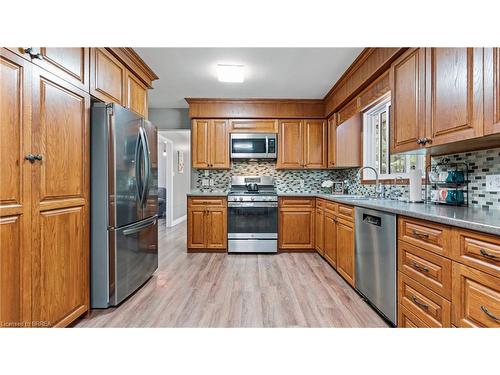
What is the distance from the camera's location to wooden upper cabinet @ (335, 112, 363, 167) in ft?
12.1

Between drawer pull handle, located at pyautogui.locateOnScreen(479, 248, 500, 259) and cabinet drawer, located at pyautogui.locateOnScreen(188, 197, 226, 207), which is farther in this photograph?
cabinet drawer, located at pyautogui.locateOnScreen(188, 197, 226, 207)

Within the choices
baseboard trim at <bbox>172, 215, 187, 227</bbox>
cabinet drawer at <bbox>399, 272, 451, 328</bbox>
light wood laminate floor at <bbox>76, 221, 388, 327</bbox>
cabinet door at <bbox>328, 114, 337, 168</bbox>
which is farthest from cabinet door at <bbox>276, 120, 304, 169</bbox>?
baseboard trim at <bbox>172, 215, 187, 227</bbox>

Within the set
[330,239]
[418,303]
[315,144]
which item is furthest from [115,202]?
[315,144]

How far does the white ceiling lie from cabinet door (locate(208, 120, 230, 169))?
1.48 ft

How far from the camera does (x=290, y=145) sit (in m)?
4.26

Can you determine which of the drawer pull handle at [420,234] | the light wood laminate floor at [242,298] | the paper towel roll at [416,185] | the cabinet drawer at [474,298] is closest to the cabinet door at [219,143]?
the light wood laminate floor at [242,298]

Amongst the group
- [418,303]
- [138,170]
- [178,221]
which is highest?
[138,170]

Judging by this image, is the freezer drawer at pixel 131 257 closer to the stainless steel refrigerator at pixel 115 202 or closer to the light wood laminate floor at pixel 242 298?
the stainless steel refrigerator at pixel 115 202

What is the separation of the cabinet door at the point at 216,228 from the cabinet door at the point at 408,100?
249 cm

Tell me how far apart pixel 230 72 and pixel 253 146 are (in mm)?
1396

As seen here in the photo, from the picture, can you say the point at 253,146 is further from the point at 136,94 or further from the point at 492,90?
the point at 492,90

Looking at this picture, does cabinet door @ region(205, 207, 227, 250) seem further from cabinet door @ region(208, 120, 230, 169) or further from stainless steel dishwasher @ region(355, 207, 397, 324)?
stainless steel dishwasher @ region(355, 207, 397, 324)
